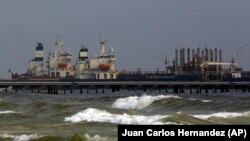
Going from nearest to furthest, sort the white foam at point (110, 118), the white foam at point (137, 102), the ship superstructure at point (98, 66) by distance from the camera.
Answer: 1. the white foam at point (110, 118)
2. the white foam at point (137, 102)
3. the ship superstructure at point (98, 66)

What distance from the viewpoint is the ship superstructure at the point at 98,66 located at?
179 meters

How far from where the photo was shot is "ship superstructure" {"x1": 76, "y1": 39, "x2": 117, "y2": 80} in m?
179

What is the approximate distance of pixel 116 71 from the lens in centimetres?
18075

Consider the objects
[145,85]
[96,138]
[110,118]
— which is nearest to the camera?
[96,138]

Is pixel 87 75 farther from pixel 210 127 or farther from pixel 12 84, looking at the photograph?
pixel 210 127

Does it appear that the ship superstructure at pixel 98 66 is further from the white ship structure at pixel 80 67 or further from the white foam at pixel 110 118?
the white foam at pixel 110 118

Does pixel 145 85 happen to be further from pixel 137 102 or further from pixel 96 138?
pixel 96 138

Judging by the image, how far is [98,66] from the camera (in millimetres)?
182125

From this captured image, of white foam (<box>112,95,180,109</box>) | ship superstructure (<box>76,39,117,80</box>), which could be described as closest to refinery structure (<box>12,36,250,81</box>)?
ship superstructure (<box>76,39,117,80</box>)

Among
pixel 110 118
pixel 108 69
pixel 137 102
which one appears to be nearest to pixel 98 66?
pixel 108 69

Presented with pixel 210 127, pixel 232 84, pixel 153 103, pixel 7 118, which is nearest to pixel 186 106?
pixel 153 103

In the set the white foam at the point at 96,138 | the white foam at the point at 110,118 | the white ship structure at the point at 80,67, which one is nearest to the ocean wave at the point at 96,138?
the white foam at the point at 96,138

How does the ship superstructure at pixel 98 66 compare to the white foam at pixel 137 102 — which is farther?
the ship superstructure at pixel 98 66

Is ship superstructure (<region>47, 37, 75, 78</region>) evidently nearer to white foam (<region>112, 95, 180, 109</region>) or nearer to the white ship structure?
the white ship structure
